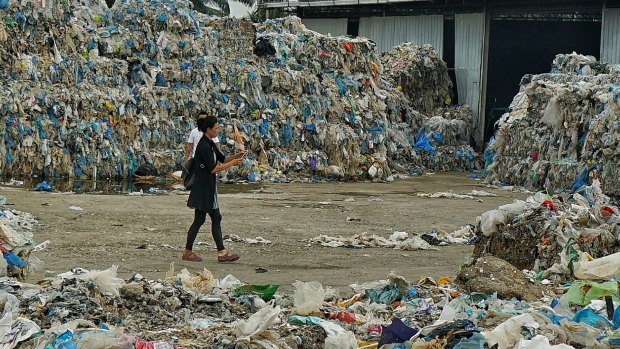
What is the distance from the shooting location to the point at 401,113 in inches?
1120

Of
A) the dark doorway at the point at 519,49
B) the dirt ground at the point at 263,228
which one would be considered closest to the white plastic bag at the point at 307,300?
the dirt ground at the point at 263,228

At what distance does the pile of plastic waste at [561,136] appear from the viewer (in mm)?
18516

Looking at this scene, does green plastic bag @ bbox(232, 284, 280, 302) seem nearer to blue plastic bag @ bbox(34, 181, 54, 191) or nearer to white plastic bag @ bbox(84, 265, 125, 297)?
white plastic bag @ bbox(84, 265, 125, 297)

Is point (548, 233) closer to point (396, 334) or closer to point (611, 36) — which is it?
point (396, 334)

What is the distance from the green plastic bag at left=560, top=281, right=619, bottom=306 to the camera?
7.42 m

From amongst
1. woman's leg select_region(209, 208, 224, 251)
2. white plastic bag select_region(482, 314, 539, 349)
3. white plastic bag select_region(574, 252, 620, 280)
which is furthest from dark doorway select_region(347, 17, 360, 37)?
white plastic bag select_region(482, 314, 539, 349)

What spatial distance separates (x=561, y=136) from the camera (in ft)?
67.5

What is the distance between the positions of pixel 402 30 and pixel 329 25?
310 cm

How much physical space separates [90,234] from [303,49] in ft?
42.1

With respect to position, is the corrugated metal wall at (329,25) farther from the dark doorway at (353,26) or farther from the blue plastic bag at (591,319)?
the blue plastic bag at (591,319)

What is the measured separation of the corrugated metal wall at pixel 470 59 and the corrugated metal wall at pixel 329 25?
183 inches

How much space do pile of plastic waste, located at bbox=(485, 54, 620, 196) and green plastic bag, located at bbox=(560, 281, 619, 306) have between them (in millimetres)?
10942

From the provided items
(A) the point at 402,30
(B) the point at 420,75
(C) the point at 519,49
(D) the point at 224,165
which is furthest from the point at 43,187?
(C) the point at 519,49

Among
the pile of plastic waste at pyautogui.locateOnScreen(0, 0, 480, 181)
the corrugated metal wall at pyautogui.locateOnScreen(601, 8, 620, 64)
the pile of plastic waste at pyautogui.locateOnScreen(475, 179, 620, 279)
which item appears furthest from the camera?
the corrugated metal wall at pyautogui.locateOnScreen(601, 8, 620, 64)
